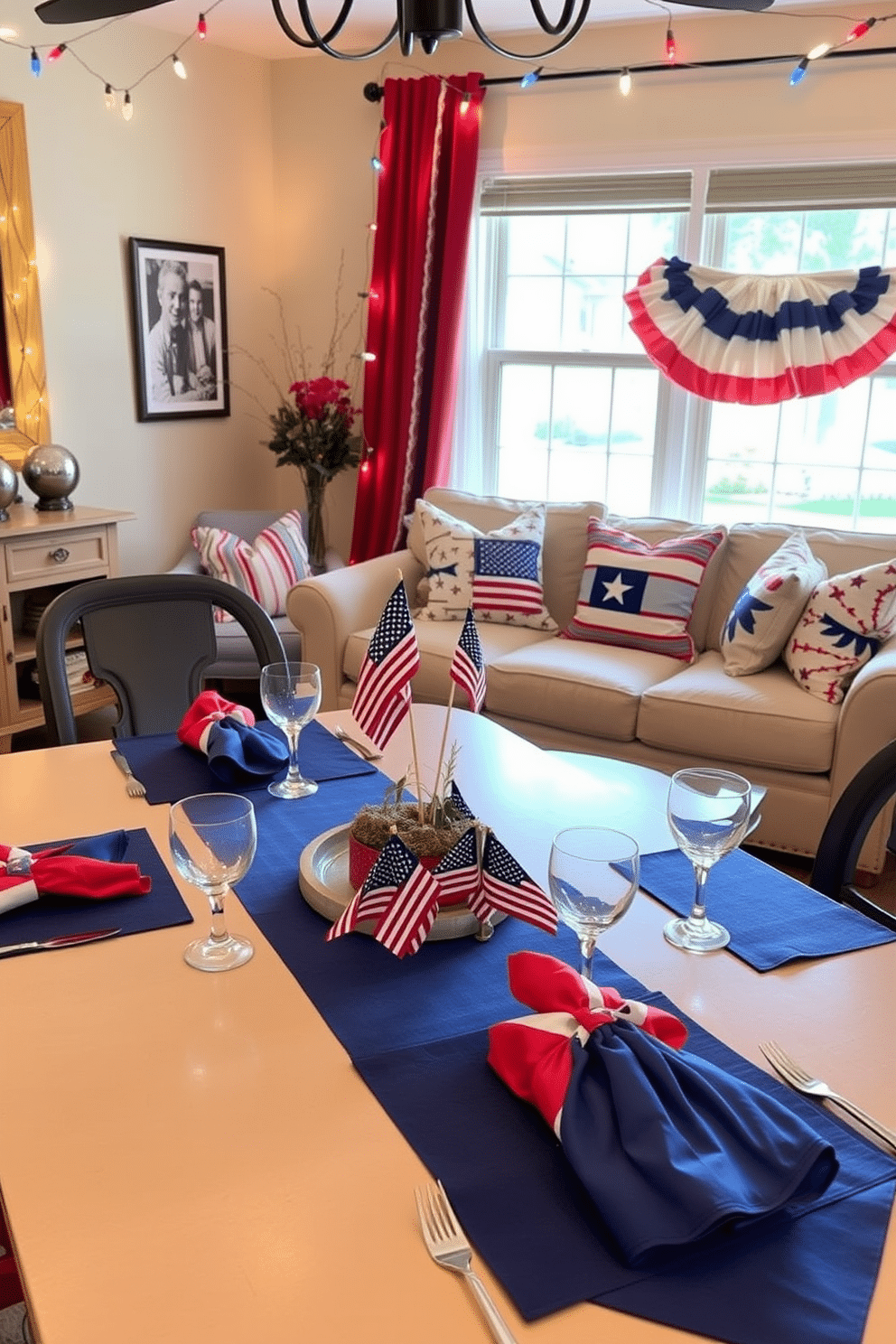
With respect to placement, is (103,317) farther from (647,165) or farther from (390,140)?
(647,165)

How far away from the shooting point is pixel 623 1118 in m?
0.90

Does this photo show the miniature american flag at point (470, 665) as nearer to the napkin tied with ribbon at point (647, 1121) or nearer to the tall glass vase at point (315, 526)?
the napkin tied with ribbon at point (647, 1121)

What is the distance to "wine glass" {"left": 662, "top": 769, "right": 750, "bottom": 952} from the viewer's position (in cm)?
124

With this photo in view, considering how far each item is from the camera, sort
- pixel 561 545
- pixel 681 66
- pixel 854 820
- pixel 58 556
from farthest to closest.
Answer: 1. pixel 561 545
2. pixel 681 66
3. pixel 58 556
4. pixel 854 820

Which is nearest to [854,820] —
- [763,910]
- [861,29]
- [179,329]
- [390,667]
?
[763,910]

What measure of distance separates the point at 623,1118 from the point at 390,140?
4.16m

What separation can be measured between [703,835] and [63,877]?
74cm

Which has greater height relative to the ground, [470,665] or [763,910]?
[470,665]

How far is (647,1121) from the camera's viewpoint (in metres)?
0.89

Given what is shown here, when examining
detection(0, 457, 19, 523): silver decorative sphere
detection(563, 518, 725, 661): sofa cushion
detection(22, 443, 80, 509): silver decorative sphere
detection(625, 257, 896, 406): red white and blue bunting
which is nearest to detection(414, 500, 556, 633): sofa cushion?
detection(563, 518, 725, 661): sofa cushion

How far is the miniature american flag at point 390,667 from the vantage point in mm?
1291

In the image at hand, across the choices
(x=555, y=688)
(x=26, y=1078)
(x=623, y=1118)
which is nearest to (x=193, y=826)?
(x=26, y=1078)

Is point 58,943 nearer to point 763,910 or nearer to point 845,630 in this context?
point 763,910

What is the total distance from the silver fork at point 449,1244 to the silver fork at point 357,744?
96cm
